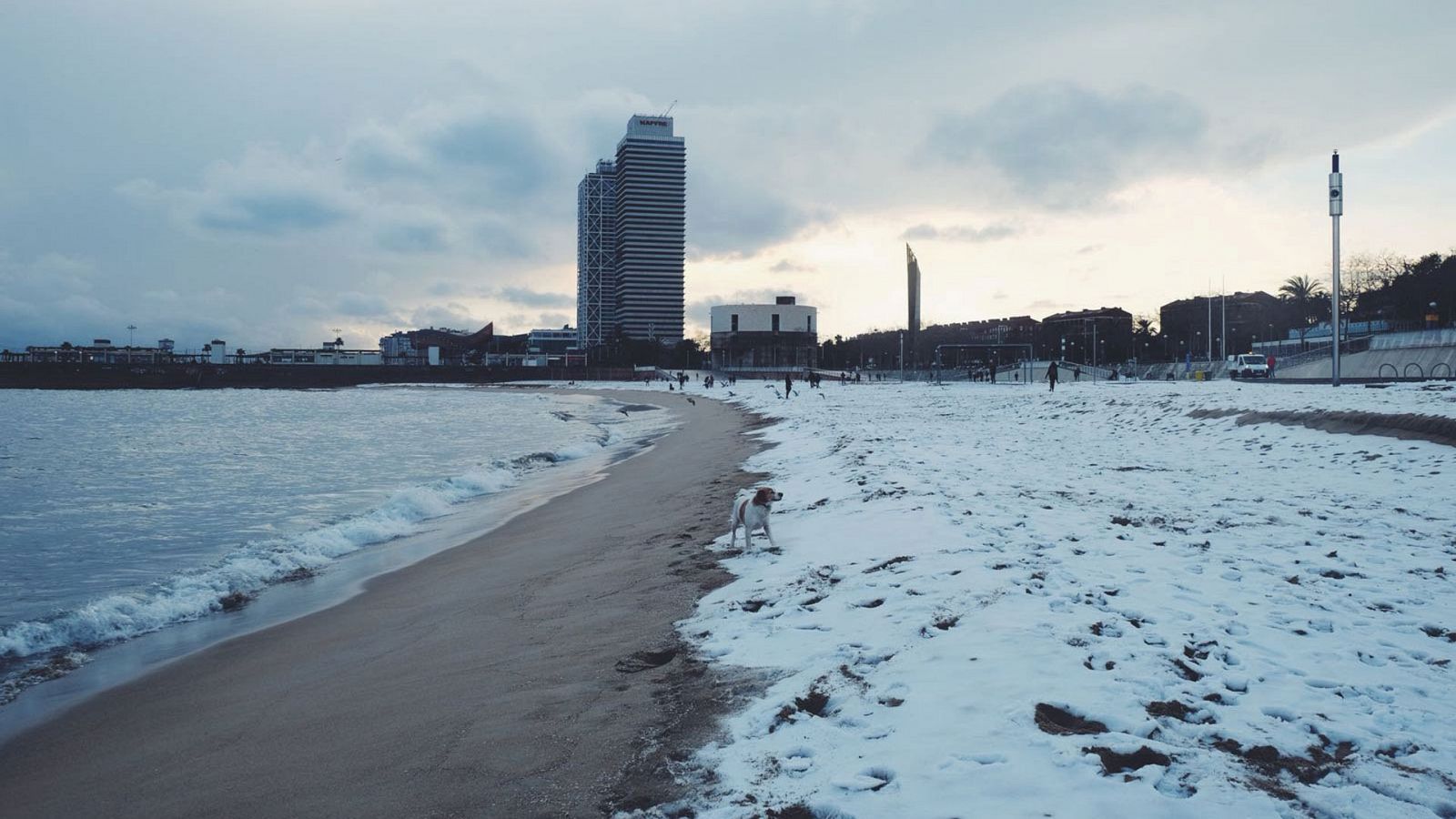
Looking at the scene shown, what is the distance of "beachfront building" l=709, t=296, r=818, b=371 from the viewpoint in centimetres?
19225

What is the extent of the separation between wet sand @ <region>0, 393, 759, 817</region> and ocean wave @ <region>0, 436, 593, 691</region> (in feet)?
4.56

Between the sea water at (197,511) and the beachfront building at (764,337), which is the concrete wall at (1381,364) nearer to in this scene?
the sea water at (197,511)

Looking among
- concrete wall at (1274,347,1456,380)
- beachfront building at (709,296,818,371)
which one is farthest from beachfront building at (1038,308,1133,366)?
concrete wall at (1274,347,1456,380)

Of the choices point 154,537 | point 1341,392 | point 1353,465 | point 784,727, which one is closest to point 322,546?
point 154,537

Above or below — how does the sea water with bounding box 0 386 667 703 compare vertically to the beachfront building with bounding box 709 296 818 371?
below

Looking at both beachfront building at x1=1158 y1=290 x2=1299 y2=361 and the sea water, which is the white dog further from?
beachfront building at x1=1158 y1=290 x2=1299 y2=361

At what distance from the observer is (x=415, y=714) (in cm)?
493

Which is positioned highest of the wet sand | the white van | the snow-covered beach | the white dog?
the white van

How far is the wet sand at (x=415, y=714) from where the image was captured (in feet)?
12.9

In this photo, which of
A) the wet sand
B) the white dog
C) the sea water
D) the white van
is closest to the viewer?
the wet sand

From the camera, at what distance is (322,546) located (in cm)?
1156

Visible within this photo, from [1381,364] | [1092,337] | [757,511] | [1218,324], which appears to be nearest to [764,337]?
[1092,337]

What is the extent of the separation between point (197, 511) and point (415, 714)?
12.8 m

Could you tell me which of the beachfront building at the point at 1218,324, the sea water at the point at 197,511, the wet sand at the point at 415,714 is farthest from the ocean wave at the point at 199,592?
the beachfront building at the point at 1218,324
